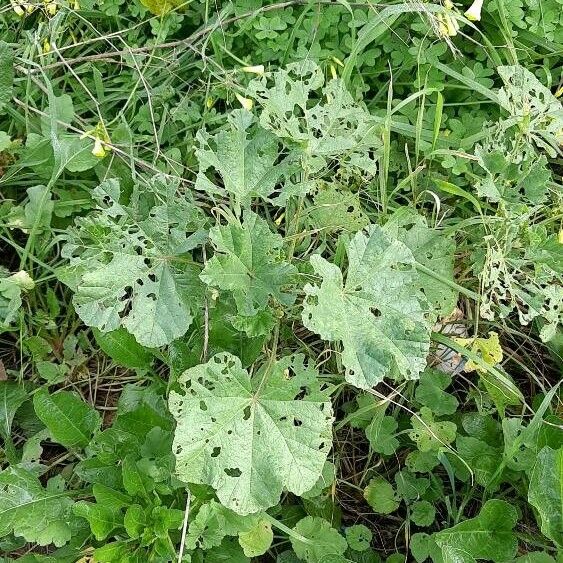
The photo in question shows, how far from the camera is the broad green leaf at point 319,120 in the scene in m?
1.93

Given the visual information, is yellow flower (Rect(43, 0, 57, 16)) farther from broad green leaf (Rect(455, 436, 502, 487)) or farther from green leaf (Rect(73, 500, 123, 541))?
broad green leaf (Rect(455, 436, 502, 487))

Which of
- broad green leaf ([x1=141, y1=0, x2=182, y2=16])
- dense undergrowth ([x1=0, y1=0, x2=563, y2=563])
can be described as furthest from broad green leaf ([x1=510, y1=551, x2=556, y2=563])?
broad green leaf ([x1=141, y1=0, x2=182, y2=16])

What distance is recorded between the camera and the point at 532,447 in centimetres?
205

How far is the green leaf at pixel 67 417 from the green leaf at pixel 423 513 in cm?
96

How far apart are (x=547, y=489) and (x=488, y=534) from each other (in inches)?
8.0

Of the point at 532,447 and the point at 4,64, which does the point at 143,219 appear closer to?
the point at 4,64

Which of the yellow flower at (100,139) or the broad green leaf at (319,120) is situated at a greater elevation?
the broad green leaf at (319,120)

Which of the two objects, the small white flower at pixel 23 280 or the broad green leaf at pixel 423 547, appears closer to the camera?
the broad green leaf at pixel 423 547

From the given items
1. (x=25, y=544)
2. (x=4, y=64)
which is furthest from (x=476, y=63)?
(x=25, y=544)

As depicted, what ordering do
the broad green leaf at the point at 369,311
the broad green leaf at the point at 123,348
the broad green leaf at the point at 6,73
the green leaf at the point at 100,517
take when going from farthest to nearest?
1. the broad green leaf at the point at 6,73
2. the broad green leaf at the point at 123,348
3. the green leaf at the point at 100,517
4. the broad green leaf at the point at 369,311

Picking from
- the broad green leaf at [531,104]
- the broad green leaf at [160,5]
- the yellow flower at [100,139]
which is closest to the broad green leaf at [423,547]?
the broad green leaf at [531,104]

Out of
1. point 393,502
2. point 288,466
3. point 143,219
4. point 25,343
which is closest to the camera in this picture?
point 288,466

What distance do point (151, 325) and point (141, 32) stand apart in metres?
1.26

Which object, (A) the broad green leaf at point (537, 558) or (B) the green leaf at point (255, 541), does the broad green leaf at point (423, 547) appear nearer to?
(A) the broad green leaf at point (537, 558)
